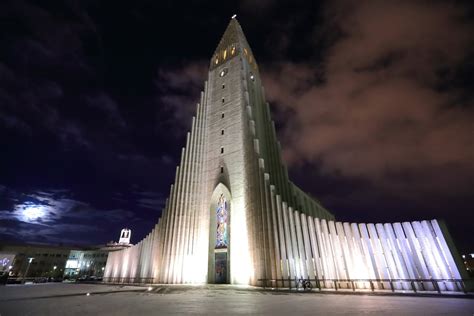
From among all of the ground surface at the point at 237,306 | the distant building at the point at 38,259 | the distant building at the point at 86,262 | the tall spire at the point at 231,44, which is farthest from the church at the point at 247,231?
the distant building at the point at 38,259

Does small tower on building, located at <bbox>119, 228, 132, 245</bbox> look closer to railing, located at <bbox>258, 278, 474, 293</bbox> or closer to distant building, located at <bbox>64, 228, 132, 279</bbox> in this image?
distant building, located at <bbox>64, 228, 132, 279</bbox>

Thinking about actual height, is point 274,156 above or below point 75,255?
above

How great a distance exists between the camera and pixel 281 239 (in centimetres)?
1586

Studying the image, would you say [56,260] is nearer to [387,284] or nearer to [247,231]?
[247,231]

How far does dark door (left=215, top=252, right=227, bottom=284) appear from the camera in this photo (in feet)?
65.3

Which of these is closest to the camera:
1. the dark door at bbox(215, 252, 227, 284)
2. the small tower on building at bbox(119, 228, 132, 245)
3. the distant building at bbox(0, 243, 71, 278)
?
the dark door at bbox(215, 252, 227, 284)

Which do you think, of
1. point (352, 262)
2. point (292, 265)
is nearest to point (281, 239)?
point (292, 265)

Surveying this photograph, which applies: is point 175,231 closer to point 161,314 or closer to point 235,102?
point 235,102

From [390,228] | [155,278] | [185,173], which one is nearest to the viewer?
[390,228]

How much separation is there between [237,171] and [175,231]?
8.10 meters

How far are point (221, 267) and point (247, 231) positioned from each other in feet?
14.9

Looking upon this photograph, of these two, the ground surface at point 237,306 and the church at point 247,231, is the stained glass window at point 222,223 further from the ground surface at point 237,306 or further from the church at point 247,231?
the ground surface at point 237,306

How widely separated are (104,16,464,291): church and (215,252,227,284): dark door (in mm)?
79

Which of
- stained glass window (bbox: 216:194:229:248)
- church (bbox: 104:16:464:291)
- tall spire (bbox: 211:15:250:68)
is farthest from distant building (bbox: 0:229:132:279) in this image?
tall spire (bbox: 211:15:250:68)
